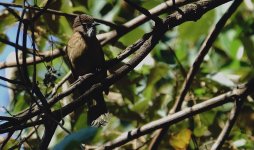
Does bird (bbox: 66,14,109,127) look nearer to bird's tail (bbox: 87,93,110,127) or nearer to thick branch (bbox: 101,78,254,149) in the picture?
bird's tail (bbox: 87,93,110,127)

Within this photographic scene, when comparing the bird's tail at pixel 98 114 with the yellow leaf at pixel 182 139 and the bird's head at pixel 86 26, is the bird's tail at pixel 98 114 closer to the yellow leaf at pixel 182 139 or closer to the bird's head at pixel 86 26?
the yellow leaf at pixel 182 139

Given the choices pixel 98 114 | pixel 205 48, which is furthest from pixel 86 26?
pixel 205 48

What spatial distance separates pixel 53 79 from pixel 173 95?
1.43 m

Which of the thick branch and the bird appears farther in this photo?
the bird

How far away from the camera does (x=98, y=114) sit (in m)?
4.22

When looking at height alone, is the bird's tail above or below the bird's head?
below

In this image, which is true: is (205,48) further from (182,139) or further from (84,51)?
(84,51)

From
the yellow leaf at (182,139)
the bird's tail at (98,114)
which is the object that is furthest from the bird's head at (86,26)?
the yellow leaf at (182,139)

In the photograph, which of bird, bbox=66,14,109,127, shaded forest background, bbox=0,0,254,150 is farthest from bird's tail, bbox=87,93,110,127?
bird, bbox=66,14,109,127

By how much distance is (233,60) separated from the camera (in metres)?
4.55

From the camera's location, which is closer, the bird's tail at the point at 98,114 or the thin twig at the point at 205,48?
the thin twig at the point at 205,48

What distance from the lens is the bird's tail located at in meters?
3.79

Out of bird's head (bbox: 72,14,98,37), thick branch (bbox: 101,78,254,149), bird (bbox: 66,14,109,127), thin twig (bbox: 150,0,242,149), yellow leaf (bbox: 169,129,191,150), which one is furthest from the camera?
bird's head (bbox: 72,14,98,37)

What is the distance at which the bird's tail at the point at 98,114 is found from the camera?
3795 millimetres
